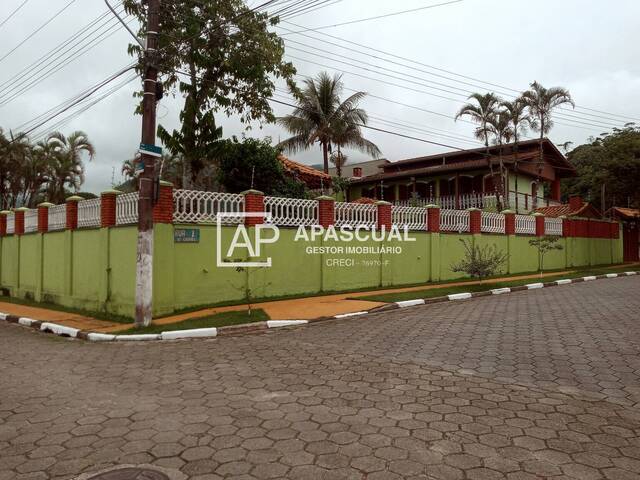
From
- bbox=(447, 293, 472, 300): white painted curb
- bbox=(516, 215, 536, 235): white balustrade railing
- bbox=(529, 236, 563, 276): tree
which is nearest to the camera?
bbox=(447, 293, 472, 300): white painted curb

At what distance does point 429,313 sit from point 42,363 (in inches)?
279

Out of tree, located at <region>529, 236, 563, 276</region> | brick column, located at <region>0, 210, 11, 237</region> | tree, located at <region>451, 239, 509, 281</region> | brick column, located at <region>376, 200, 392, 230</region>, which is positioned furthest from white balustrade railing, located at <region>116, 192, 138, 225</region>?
tree, located at <region>529, 236, 563, 276</region>

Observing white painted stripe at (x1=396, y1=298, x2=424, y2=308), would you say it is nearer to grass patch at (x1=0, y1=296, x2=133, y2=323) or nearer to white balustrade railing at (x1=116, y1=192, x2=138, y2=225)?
grass patch at (x1=0, y1=296, x2=133, y2=323)

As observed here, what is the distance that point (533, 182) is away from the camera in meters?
30.0

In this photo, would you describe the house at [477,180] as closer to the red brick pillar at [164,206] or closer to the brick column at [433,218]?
the brick column at [433,218]

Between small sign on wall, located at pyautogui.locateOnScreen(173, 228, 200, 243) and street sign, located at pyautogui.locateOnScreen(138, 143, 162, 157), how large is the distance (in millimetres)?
1758

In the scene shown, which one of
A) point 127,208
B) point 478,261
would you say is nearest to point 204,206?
point 127,208

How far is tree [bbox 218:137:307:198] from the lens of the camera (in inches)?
678

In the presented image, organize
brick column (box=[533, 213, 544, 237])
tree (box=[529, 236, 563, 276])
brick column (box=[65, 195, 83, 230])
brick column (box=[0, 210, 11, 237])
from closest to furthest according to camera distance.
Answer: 1. brick column (box=[65, 195, 83, 230])
2. brick column (box=[0, 210, 11, 237])
3. tree (box=[529, 236, 563, 276])
4. brick column (box=[533, 213, 544, 237])

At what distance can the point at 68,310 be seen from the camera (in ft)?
38.0

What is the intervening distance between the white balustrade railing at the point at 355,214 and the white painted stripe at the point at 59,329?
22.6 feet

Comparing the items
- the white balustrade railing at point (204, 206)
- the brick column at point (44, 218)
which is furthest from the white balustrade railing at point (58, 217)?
the white balustrade railing at point (204, 206)

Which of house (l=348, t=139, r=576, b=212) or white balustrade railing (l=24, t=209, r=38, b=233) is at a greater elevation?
house (l=348, t=139, r=576, b=212)

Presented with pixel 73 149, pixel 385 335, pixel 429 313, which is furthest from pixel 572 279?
pixel 73 149
